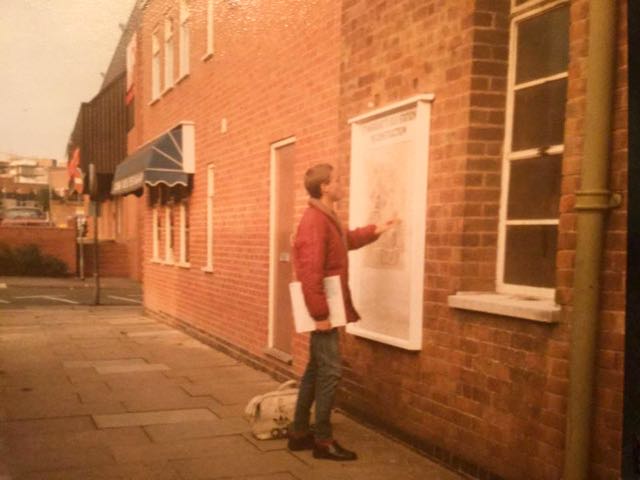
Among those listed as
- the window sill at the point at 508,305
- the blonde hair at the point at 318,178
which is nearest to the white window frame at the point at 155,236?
the blonde hair at the point at 318,178

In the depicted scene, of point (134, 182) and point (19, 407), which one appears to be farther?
point (134, 182)

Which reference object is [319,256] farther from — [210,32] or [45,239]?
[45,239]

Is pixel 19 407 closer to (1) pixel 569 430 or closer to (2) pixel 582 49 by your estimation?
(1) pixel 569 430

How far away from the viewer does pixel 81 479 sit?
4.57m

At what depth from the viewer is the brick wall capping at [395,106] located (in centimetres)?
507

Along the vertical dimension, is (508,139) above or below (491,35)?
below

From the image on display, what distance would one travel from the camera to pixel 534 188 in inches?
177

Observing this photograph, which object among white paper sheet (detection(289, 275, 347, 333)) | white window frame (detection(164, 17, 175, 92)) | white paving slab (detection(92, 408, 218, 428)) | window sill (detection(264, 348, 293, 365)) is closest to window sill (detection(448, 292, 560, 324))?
white paper sheet (detection(289, 275, 347, 333))

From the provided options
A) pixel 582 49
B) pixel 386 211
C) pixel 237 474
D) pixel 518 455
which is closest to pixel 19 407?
pixel 237 474

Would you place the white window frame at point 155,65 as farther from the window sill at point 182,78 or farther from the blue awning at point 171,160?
the blue awning at point 171,160

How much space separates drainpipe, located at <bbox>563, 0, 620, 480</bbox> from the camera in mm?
3521

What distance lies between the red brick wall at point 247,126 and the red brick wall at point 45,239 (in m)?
15.1

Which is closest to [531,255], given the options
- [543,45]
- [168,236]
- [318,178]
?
[543,45]

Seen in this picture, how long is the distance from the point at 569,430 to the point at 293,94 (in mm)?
4957
